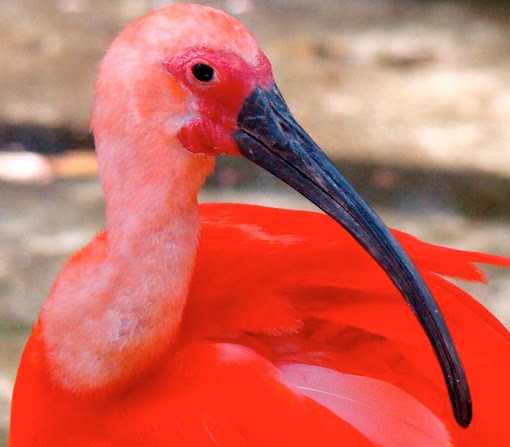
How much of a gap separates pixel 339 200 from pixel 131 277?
0.39 meters

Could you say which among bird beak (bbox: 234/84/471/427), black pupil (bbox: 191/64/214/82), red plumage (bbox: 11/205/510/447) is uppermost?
black pupil (bbox: 191/64/214/82)

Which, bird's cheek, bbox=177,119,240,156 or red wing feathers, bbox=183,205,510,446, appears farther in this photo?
red wing feathers, bbox=183,205,510,446

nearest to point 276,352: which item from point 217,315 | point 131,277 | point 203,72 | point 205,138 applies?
point 217,315

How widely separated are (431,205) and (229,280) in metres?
2.23

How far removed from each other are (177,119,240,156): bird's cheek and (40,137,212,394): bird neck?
0.06 ft

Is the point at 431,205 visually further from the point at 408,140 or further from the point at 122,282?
the point at 122,282

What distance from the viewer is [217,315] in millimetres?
1988

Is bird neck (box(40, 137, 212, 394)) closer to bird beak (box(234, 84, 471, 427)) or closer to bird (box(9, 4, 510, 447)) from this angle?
bird (box(9, 4, 510, 447))

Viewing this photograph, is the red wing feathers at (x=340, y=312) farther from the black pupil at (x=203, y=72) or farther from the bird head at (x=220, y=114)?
the black pupil at (x=203, y=72)

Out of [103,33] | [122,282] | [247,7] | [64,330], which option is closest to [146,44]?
[122,282]

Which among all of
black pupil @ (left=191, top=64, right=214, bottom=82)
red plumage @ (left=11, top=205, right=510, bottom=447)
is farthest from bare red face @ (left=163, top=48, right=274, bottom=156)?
red plumage @ (left=11, top=205, right=510, bottom=447)

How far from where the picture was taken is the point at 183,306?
1896 mm

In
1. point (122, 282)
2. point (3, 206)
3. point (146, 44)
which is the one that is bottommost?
point (3, 206)

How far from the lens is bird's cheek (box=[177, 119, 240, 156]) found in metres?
1.77
